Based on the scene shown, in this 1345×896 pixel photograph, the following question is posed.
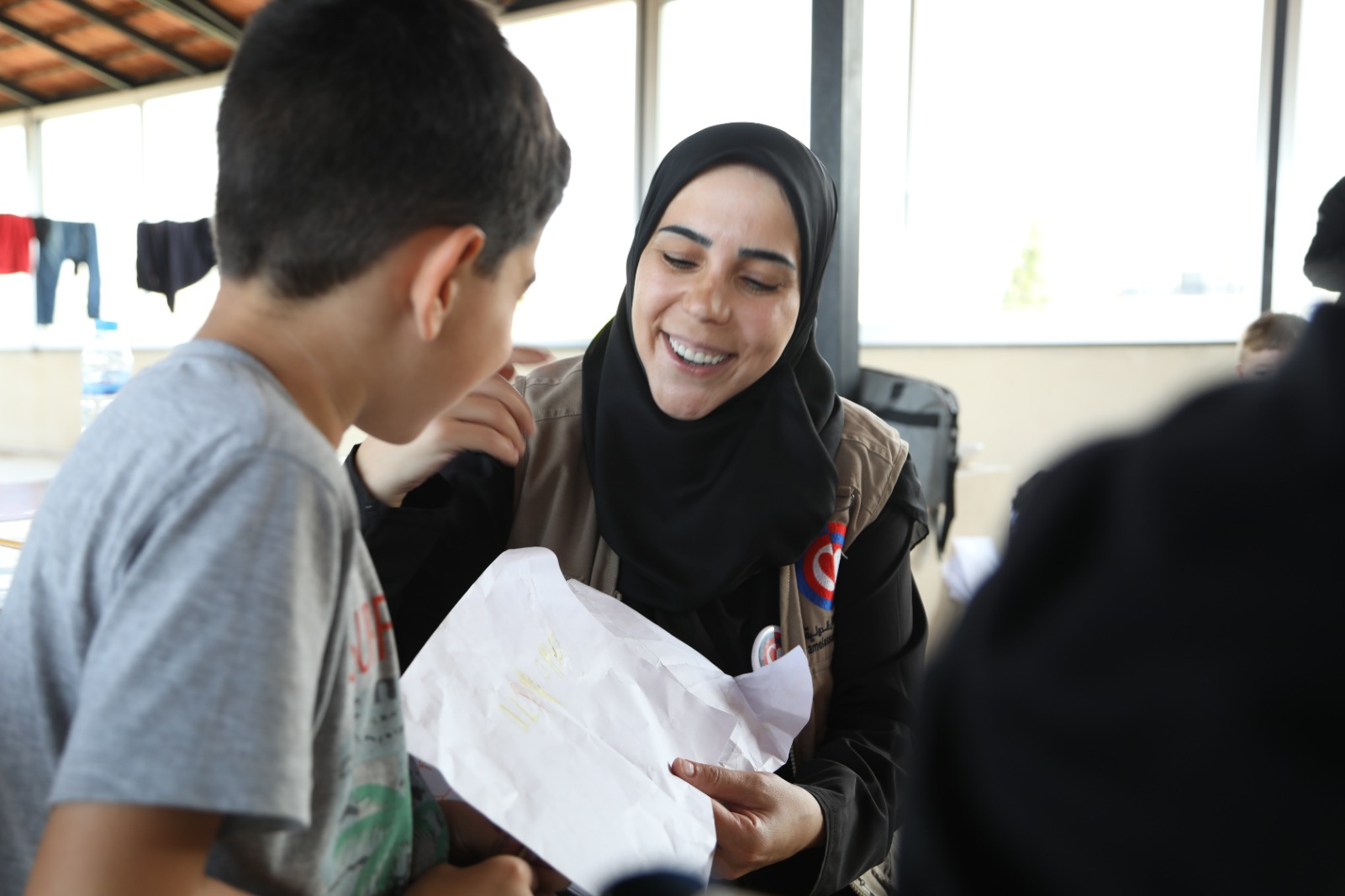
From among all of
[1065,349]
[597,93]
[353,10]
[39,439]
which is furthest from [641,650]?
[39,439]

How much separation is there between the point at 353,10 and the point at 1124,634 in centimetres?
62

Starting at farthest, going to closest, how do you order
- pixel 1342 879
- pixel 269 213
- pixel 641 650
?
pixel 641 650 → pixel 269 213 → pixel 1342 879

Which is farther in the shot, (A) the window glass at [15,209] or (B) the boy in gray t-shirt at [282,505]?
(A) the window glass at [15,209]

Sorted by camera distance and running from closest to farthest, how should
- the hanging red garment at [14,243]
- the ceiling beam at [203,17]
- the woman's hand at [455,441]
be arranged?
the woman's hand at [455,441] → the hanging red garment at [14,243] → the ceiling beam at [203,17]

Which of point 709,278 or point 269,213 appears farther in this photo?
point 709,278

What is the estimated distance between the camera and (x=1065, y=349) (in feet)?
16.0

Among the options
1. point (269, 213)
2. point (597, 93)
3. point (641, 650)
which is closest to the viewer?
point (269, 213)

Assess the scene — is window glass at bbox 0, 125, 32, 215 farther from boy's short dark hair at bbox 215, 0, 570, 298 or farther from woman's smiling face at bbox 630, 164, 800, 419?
boy's short dark hair at bbox 215, 0, 570, 298

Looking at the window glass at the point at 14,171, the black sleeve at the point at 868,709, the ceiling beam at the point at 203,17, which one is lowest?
the black sleeve at the point at 868,709

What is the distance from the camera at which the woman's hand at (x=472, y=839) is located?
766mm

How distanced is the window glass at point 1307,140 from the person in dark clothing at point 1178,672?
4.85 m

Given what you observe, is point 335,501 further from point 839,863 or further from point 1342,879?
point 839,863

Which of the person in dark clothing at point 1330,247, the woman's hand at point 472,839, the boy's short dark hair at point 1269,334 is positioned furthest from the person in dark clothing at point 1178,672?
the boy's short dark hair at point 1269,334

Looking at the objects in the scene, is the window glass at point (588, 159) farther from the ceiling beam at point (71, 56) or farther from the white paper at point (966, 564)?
the white paper at point (966, 564)
